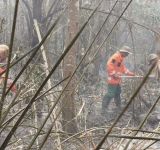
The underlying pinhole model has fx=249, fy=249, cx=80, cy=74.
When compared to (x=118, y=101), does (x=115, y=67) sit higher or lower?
higher

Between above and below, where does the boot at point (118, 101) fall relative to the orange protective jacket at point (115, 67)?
below

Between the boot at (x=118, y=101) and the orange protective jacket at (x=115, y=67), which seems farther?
the boot at (x=118, y=101)

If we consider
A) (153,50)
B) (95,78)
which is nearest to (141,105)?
(95,78)

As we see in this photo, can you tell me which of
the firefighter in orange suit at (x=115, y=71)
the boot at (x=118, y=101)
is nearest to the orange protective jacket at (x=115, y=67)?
the firefighter in orange suit at (x=115, y=71)

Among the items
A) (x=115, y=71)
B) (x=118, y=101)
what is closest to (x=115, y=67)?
(x=115, y=71)

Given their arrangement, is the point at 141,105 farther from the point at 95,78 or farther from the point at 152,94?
the point at 95,78

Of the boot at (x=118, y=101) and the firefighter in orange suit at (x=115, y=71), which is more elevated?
the firefighter in orange suit at (x=115, y=71)

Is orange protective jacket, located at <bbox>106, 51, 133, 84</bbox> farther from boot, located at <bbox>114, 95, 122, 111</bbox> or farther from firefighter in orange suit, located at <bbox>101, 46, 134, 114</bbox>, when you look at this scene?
boot, located at <bbox>114, 95, 122, 111</bbox>

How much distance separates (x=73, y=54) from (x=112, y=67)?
2141 mm

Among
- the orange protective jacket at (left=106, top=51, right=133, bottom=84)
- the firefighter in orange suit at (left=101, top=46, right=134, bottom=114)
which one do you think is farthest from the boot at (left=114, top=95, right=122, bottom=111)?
the orange protective jacket at (left=106, top=51, right=133, bottom=84)

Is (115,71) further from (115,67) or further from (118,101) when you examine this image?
(118,101)

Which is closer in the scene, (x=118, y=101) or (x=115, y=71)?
(x=115, y=71)

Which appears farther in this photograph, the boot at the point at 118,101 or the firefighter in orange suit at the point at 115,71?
the boot at the point at 118,101

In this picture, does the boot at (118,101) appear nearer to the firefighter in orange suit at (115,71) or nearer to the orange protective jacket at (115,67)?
the firefighter in orange suit at (115,71)
